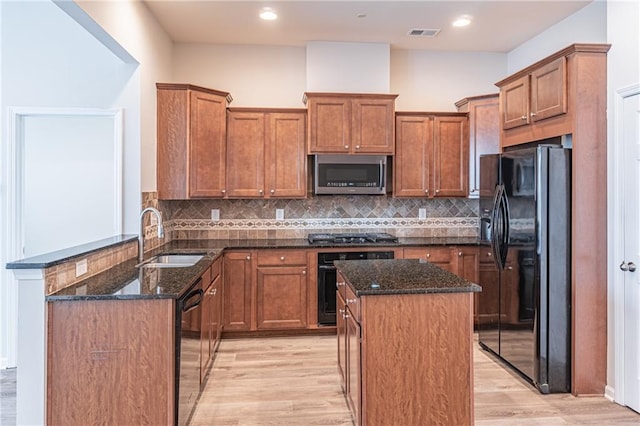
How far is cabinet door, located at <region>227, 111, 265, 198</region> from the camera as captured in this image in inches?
168

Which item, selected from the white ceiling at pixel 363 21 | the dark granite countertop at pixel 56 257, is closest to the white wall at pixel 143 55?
the white ceiling at pixel 363 21

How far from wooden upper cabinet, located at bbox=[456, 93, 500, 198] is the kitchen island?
2.53m

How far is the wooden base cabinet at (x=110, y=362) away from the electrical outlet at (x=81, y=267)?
1.15ft

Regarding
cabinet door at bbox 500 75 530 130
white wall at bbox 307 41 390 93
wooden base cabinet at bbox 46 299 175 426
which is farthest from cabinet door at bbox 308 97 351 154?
wooden base cabinet at bbox 46 299 175 426

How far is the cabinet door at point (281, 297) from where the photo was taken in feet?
13.4

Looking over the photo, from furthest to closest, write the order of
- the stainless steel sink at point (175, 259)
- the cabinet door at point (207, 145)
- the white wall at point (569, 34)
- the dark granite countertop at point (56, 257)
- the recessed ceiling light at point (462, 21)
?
the cabinet door at point (207, 145) → the recessed ceiling light at point (462, 21) → the white wall at point (569, 34) → the stainless steel sink at point (175, 259) → the dark granite countertop at point (56, 257)

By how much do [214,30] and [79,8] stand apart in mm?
1924

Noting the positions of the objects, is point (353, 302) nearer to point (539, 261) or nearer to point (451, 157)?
point (539, 261)

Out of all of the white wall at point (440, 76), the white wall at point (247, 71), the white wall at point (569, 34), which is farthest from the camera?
the white wall at point (440, 76)

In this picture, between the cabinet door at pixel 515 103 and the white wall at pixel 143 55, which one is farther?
the cabinet door at pixel 515 103

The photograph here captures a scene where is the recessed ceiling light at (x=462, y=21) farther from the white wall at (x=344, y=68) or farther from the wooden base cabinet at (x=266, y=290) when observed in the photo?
the wooden base cabinet at (x=266, y=290)

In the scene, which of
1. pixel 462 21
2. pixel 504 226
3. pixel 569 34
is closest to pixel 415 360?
pixel 504 226

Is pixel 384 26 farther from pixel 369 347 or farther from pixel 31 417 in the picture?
pixel 31 417

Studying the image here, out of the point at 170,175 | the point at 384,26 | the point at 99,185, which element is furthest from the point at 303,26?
the point at 99,185
